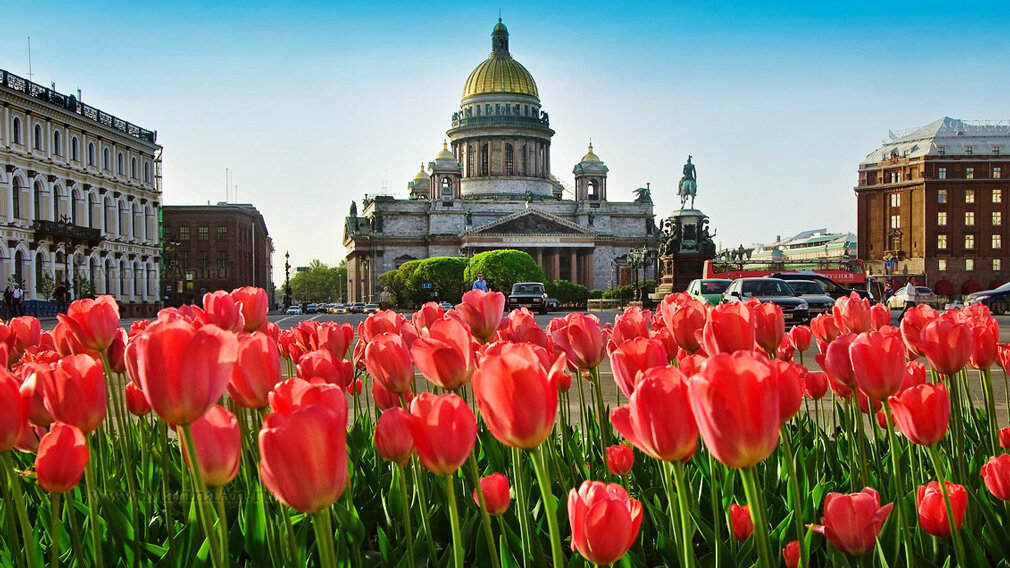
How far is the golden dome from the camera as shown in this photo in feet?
318

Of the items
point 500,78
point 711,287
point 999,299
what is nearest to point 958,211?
point 500,78

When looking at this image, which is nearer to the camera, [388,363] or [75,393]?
[75,393]

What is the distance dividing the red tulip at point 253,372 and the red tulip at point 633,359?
65 centimetres

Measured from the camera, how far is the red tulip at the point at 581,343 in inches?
95.5

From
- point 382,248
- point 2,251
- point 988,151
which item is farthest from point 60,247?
point 988,151

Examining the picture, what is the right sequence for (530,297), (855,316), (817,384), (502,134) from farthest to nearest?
1. (502,134)
2. (530,297)
3. (817,384)
4. (855,316)

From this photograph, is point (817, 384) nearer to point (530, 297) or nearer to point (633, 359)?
point (633, 359)

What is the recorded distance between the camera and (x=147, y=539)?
2512mm

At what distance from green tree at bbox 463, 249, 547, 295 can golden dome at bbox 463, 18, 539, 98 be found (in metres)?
30.7

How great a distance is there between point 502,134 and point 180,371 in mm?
94992

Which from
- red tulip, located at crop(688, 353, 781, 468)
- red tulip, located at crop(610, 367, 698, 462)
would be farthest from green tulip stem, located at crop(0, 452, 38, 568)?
red tulip, located at crop(688, 353, 781, 468)

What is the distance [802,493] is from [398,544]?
3.76 ft

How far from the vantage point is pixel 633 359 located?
1.93 meters

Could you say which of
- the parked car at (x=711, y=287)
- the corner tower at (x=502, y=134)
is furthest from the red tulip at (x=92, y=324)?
the corner tower at (x=502, y=134)
